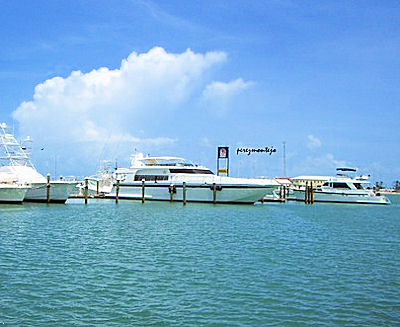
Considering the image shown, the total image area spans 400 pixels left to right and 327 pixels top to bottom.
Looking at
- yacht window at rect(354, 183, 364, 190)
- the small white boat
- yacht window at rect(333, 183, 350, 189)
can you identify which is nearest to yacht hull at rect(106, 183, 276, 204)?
the small white boat

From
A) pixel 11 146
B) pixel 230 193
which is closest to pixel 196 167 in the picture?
pixel 230 193

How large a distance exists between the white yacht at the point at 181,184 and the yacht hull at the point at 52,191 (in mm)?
8447

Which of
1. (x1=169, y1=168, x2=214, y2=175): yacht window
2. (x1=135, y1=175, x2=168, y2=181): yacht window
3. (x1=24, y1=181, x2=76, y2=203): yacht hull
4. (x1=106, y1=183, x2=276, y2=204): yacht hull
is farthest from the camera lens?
(x1=135, y1=175, x2=168, y2=181): yacht window

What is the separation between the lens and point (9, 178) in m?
48.3

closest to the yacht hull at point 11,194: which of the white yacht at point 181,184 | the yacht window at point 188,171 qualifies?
the white yacht at point 181,184

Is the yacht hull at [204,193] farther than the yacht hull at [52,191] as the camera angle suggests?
Yes

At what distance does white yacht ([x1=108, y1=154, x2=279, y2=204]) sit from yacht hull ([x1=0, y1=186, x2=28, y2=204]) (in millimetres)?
14548

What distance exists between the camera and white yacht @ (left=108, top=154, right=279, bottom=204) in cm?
5316

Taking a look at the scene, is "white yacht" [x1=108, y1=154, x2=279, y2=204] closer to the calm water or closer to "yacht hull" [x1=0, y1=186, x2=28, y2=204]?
"yacht hull" [x1=0, y1=186, x2=28, y2=204]

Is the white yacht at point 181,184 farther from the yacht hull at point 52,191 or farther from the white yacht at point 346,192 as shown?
the white yacht at point 346,192

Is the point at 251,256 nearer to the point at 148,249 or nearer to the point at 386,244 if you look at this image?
the point at 148,249

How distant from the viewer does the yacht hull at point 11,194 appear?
147ft

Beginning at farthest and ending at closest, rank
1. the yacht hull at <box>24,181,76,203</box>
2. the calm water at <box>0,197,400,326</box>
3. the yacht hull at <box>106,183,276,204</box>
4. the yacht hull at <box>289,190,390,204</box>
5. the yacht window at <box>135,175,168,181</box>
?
the yacht hull at <box>289,190,390,204</box> < the yacht window at <box>135,175,168,181</box> < the yacht hull at <box>106,183,276,204</box> < the yacht hull at <box>24,181,76,203</box> < the calm water at <box>0,197,400,326</box>

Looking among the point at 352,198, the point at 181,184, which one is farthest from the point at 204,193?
the point at 352,198
